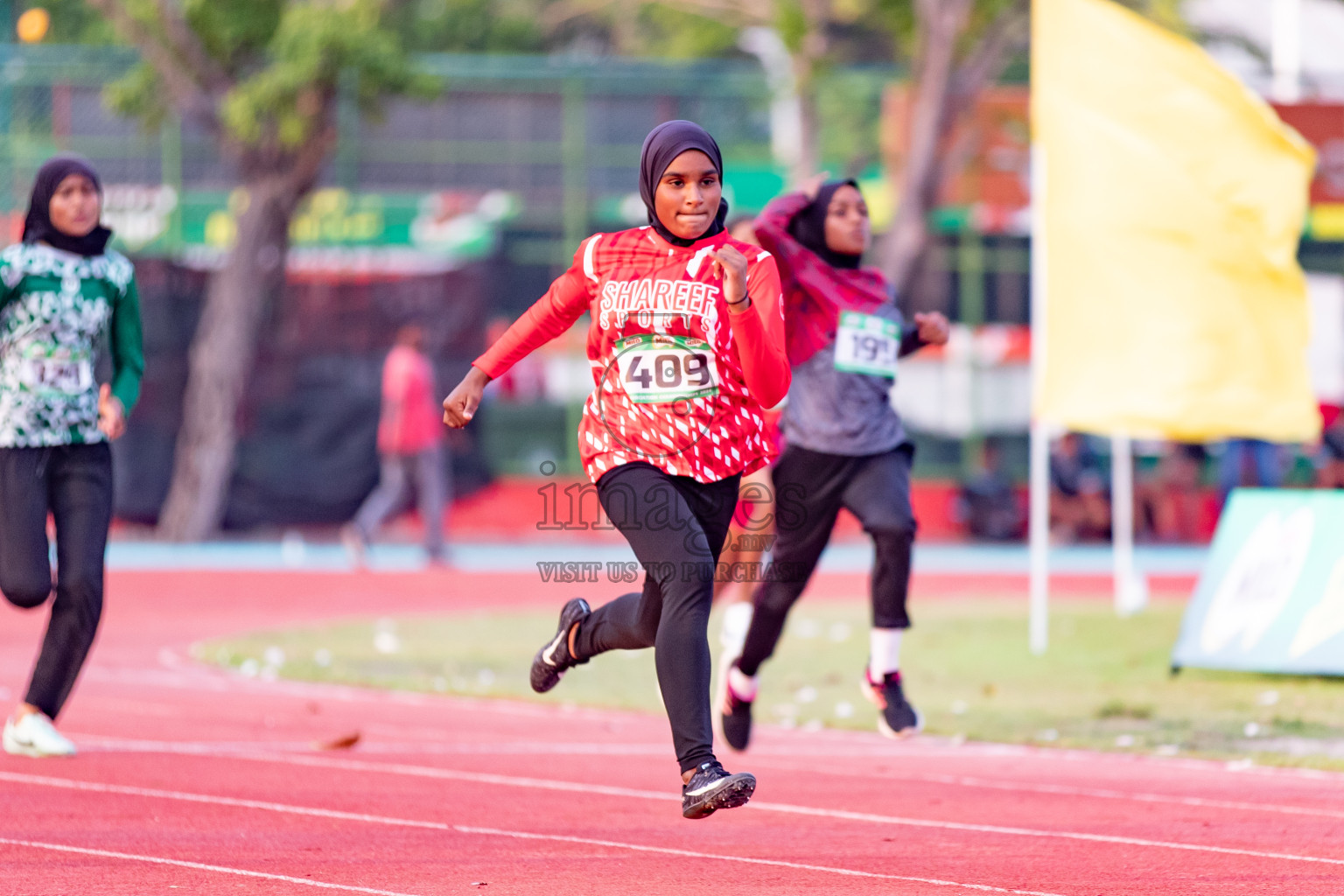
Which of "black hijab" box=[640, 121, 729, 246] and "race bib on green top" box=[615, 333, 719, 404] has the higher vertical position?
"black hijab" box=[640, 121, 729, 246]

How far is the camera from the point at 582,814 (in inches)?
239

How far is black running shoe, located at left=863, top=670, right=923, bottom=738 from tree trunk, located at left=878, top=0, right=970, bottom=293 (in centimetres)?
1431

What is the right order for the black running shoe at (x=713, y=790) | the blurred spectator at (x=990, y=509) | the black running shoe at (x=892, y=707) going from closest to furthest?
1. the black running shoe at (x=713, y=790)
2. the black running shoe at (x=892, y=707)
3. the blurred spectator at (x=990, y=509)

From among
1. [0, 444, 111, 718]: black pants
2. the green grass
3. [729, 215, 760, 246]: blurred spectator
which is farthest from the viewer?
[729, 215, 760, 246]: blurred spectator

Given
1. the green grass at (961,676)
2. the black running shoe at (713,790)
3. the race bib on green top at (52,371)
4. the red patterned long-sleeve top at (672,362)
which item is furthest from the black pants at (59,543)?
the green grass at (961,676)

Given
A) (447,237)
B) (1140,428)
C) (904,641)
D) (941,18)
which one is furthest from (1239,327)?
(447,237)

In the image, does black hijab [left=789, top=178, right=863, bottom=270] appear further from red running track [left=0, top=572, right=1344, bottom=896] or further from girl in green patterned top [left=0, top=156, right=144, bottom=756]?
girl in green patterned top [left=0, top=156, right=144, bottom=756]

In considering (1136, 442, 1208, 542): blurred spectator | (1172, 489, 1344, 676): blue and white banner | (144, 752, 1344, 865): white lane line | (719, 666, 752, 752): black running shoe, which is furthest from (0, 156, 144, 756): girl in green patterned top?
(1136, 442, 1208, 542): blurred spectator

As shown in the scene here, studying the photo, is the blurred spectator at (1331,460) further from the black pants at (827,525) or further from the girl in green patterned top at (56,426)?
the girl in green patterned top at (56,426)

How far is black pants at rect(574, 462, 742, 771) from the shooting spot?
5074 millimetres

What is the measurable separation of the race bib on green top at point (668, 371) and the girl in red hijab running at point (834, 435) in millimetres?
1922

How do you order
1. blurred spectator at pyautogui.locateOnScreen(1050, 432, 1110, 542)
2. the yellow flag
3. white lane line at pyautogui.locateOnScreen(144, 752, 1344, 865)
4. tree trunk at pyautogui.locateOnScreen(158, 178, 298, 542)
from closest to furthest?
white lane line at pyautogui.locateOnScreen(144, 752, 1344, 865), the yellow flag, tree trunk at pyautogui.locateOnScreen(158, 178, 298, 542), blurred spectator at pyautogui.locateOnScreen(1050, 432, 1110, 542)

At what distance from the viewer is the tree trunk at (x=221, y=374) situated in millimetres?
20328

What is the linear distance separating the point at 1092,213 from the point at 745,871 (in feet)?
22.4
